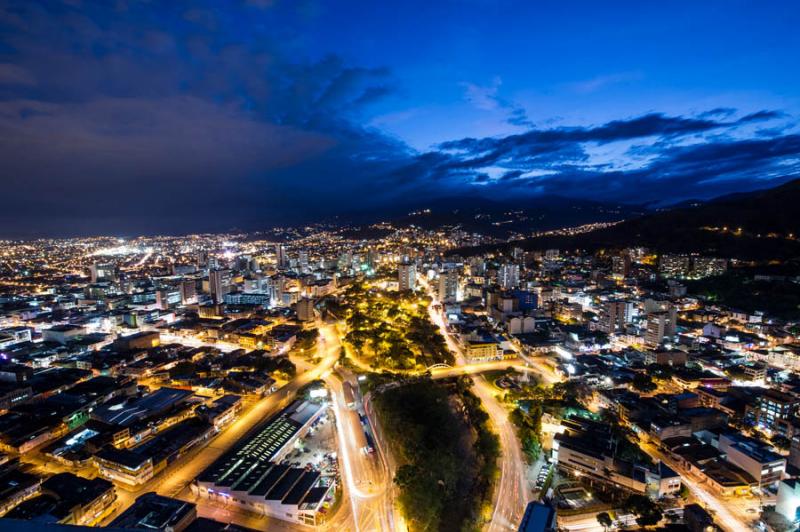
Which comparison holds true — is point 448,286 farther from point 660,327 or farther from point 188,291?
point 188,291

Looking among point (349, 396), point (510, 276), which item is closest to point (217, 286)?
point (349, 396)

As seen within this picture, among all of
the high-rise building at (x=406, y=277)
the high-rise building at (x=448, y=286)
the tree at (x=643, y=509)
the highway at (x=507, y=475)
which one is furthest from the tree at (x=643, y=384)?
the high-rise building at (x=406, y=277)

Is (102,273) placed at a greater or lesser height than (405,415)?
greater

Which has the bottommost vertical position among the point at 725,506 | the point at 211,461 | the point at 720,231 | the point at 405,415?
the point at 725,506

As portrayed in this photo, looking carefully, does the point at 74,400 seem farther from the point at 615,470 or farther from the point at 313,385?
the point at 615,470

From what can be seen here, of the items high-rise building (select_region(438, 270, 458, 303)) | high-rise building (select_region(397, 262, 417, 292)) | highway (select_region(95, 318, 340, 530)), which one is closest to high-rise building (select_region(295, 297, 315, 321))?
highway (select_region(95, 318, 340, 530))

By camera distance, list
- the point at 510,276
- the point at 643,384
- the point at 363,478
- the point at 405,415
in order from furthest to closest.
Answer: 1. the point at 510,276
2. the point at 643,384
3. the point at 405,415
4. the point at 363,478

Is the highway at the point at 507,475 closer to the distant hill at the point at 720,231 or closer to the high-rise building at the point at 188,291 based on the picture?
the high-rise building at the point at 188,291
